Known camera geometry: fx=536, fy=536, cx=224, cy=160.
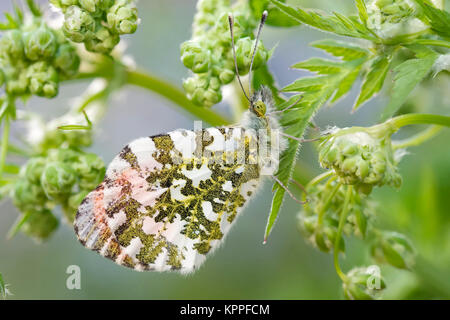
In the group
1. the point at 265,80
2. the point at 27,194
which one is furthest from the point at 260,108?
the point at 27,194

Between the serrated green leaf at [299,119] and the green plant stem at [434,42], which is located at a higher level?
the green plant stem at [434,42]

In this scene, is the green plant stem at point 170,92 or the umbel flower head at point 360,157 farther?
the green plant stem at point 170,92

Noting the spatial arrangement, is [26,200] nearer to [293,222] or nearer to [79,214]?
[79,214]

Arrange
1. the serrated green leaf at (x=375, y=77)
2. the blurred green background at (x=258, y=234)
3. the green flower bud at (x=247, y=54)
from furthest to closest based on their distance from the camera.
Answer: the blurred green background at (x=258, y=234) → the green flower bud at (x=247, y=54) → the serrated green leaf at (x=375, y=77)

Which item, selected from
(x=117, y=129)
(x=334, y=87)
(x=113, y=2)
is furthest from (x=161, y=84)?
(x=117, y=129)

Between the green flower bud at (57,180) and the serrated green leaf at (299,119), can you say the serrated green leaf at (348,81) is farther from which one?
the green flower bud at (57,180)

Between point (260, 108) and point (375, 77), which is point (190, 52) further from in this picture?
point (375, 77)

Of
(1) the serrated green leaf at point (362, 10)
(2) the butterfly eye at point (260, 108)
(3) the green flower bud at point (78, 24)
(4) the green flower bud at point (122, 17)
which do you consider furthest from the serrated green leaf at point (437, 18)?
(3) the green flower bud at point (78, 24)
